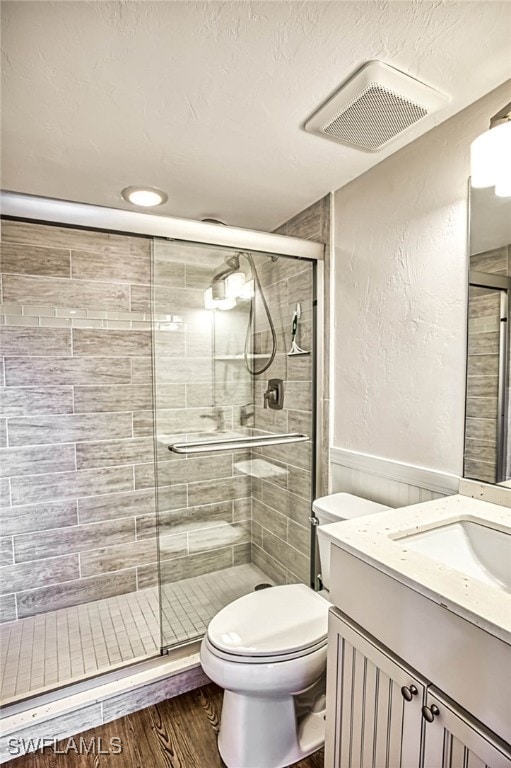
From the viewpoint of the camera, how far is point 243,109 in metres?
1.27

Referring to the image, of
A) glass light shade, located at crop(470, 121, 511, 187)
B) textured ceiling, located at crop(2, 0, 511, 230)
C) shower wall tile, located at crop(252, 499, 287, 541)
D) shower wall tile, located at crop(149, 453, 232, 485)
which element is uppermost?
textured ceiling, located at crop(2, 0, 511, 230)

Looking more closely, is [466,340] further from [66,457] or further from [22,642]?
[22,642]

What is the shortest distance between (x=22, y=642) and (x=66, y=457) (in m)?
0.88

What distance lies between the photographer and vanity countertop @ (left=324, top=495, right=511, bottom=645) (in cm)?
69

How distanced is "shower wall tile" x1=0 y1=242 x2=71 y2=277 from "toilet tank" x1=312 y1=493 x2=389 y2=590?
1757 mm

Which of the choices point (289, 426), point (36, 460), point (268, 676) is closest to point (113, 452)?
point (36, 460)

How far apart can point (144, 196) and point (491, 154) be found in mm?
1444

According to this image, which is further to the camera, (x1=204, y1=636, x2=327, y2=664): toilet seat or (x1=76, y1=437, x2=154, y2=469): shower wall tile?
(x1=76, y1=437, x2=154, y2=469): shower wall tile

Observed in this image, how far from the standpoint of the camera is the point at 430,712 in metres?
0.77

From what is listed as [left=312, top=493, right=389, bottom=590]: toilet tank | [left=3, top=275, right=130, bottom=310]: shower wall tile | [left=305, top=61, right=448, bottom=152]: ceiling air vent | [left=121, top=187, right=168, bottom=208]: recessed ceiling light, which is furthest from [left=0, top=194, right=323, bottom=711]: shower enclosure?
[left=305, top=61, right=448, bottom=152]: ceiling air vent

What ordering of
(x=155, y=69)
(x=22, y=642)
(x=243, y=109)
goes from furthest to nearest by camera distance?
(x=22, y=642), (x=243, y=109), (x=155, y=69)

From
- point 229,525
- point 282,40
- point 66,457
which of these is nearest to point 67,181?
point 282,40

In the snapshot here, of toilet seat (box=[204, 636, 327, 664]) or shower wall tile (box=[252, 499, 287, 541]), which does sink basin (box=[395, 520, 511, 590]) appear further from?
shower wall tile (box=[252, 499, 287, 541])

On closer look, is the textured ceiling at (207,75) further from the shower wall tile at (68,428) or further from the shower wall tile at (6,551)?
the shower wall tile at (6,551)
